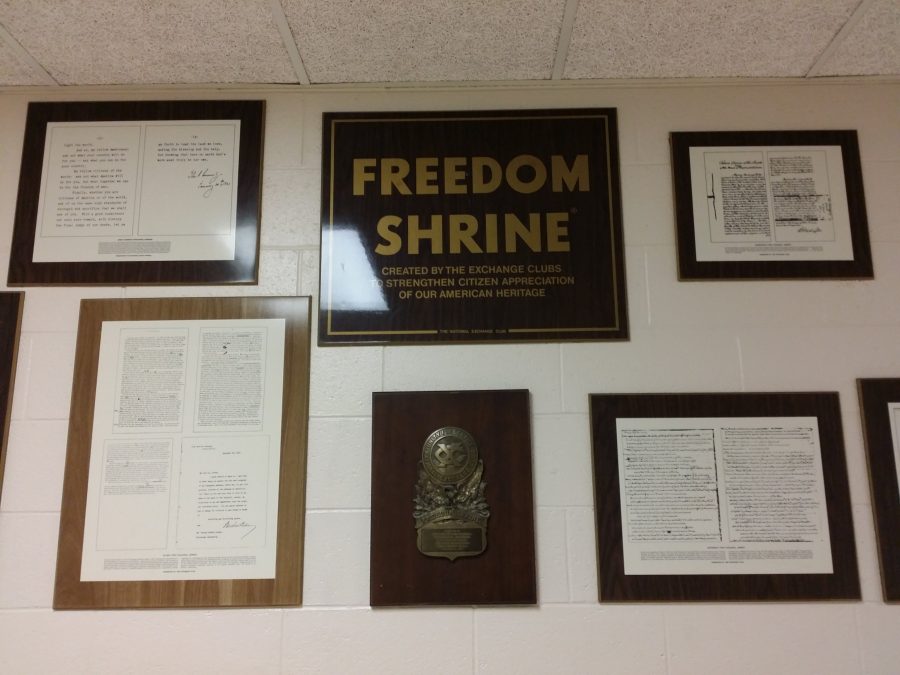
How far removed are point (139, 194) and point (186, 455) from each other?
0.69 m

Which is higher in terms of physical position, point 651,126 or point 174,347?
point 651,126

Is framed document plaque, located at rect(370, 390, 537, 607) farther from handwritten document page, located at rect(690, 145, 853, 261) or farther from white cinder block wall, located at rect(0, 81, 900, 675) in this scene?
handwritten document page, located at rect(690, 145, 853, 261)

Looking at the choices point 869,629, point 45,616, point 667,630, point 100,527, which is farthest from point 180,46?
point 869,629

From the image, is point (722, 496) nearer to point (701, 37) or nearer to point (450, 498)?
point (450, 498)

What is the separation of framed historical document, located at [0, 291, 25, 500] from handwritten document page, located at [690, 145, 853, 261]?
174cm

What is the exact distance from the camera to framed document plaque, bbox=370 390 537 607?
154 centimetres

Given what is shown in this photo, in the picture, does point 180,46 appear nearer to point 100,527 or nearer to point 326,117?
point 326,117

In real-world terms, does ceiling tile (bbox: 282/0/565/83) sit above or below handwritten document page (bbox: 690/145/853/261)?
above

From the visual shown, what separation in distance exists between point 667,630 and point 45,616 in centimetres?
146

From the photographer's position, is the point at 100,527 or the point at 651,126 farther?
the point at 651,126

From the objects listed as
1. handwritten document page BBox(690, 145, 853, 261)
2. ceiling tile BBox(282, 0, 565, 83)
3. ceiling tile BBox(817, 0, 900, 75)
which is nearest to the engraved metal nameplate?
handwritten document page BBox(690, 145, 853, 261)

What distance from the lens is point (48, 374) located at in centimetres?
166
